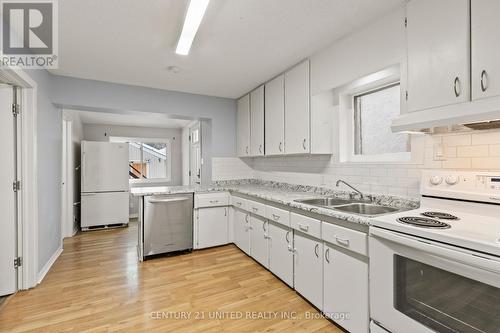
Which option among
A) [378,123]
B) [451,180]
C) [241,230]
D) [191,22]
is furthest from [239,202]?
[451,180]

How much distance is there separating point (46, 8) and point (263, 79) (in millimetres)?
2174

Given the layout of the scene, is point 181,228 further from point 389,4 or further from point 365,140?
point 389,4

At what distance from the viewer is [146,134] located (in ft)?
19.5

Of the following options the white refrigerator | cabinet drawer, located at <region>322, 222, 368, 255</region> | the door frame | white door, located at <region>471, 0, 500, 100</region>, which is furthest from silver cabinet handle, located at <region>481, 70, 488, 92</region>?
the white refrigerator

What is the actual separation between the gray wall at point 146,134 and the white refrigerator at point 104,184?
1.16m

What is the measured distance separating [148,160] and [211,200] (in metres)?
3.53

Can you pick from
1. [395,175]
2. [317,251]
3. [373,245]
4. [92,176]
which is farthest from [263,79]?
[92,176]

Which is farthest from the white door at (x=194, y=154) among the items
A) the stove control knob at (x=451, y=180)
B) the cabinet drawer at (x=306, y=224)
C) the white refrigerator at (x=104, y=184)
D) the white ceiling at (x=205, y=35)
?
the stove control knob at (x=451, y=180)

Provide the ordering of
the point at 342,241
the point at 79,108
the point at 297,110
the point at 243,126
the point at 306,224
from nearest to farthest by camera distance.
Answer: the point at 342,241 → the point at 306,224 → the point at 297,110 → the point at 79,108 → the point at 243,126

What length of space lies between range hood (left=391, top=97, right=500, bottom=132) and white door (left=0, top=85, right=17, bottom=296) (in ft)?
10.4

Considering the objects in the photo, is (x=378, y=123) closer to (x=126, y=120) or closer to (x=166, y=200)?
(x=166, y=200)

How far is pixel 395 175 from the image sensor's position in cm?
192

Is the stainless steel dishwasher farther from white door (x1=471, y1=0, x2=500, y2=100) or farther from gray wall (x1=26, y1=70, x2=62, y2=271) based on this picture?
white door (x1=471, y1=0, x2=500, y2=100)

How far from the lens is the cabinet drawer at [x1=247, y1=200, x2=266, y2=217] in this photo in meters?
2.62
